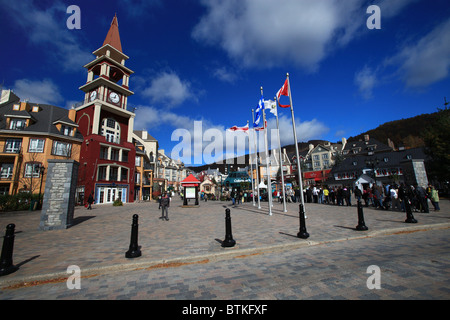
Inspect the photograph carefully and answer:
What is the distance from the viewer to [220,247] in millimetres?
5719

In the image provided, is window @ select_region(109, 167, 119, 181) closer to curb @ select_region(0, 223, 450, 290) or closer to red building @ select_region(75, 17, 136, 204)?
red building @ select_region(75, 17, 136, 204)

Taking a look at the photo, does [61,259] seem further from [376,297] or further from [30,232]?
[376,297]

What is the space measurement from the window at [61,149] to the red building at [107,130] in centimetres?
187

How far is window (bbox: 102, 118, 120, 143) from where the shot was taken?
3394cm

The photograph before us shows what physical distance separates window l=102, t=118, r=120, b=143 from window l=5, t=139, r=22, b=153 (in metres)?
10.3

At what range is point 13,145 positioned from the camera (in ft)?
86.6

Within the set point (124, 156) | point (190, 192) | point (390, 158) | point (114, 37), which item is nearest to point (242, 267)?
point (190, 192)

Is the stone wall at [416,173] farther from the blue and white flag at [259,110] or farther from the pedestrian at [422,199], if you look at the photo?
the blue and white flag at [259,110]

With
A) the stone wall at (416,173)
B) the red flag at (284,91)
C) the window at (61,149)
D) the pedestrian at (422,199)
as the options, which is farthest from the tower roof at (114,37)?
the stone wall at (416,173)

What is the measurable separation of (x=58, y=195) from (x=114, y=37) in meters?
40.8

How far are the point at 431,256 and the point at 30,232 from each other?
14.2 metres

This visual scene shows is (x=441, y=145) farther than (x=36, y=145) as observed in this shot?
No

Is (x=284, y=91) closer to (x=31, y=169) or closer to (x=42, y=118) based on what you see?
(x=31, y=169)

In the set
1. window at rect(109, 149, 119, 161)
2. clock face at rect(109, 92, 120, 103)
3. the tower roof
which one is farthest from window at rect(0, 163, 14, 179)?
the tower roof
